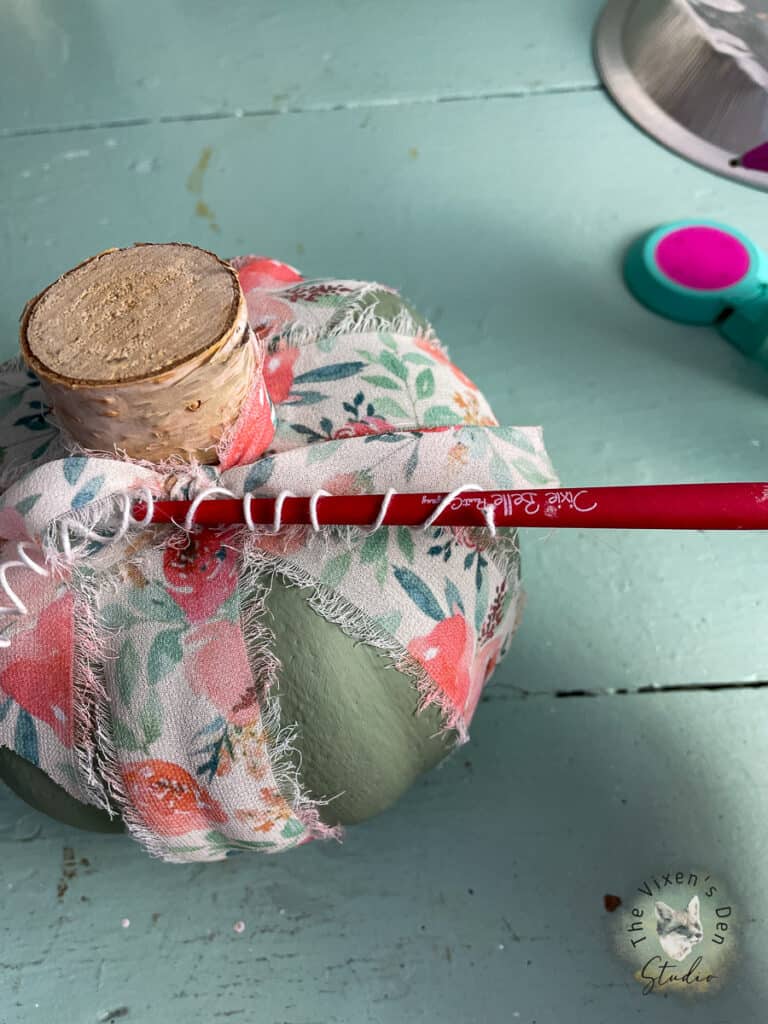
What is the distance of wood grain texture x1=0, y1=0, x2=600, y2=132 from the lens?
106 cm

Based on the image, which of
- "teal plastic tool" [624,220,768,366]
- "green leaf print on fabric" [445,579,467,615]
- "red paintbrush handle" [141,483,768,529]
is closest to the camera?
"red paintbrush handle" [141,483,768,529]

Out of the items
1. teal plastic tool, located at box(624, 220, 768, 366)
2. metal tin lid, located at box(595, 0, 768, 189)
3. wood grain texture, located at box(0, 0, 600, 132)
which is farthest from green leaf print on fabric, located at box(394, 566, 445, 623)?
wood grain texture, located at box(0, 0, 600, 132)

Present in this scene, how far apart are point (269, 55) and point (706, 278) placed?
61 cm

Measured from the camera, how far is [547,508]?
1.37ft

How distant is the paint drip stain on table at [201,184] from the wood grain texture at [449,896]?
2.00ft

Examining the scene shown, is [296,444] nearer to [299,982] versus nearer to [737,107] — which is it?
[299,982]

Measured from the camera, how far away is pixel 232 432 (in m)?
0.46

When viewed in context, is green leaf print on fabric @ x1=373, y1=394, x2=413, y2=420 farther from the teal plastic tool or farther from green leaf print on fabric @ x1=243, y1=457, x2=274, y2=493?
the teal plastic tool

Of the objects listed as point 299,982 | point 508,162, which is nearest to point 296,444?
point 299,982

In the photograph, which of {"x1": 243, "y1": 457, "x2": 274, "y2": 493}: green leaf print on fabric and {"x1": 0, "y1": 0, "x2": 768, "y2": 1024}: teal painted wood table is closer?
{"x1": 243, "y1": 457, "x2": 274, "y2": 493}: green leaf print on fabric

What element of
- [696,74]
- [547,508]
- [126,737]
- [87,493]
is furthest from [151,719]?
[696,74]

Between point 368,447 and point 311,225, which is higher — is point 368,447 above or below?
above

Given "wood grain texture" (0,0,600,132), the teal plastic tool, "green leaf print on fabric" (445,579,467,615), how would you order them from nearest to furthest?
"green leaf print on fabric" (445,579,467,615) → the teal plastic tool → "wood grain texture" (0,0,600,132)

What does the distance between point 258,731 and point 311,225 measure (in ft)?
2.09
